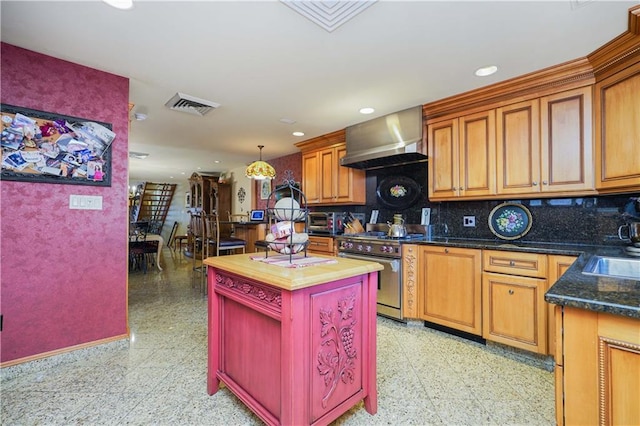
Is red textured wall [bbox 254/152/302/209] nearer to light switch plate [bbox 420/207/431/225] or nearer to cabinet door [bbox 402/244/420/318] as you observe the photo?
light switch plate [bbox 420/207/431/225]

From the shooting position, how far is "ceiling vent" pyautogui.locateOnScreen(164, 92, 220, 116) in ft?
9.32

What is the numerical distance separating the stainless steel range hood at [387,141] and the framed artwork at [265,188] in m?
3.15

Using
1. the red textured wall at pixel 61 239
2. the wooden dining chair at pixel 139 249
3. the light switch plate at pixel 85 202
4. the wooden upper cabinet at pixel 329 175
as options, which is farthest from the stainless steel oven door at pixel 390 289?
the wooden dining chair at pixel 139 249

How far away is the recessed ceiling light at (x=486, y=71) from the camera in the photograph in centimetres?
225

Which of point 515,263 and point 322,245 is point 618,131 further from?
point 322,245

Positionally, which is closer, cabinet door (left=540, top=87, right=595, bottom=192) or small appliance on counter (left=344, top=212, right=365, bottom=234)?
cabinet door (left=540, top=87, right=595, bottom=192)

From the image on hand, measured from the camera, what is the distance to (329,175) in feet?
13.6

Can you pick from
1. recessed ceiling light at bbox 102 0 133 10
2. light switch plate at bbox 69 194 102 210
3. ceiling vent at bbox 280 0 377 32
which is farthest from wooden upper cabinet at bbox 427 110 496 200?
light switch plate at bbox 69 194 102 210

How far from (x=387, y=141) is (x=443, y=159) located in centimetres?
64

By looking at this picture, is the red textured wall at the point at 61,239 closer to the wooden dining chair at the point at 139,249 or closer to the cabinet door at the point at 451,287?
the cabinet door at the point at 451,287

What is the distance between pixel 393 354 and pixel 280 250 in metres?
1.47

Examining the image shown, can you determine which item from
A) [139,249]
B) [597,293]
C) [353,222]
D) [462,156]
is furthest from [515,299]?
[139,249]

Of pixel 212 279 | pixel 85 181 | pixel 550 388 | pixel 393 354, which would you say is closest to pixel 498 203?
pixel 550 388

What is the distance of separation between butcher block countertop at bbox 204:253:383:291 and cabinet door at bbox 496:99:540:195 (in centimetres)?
176
